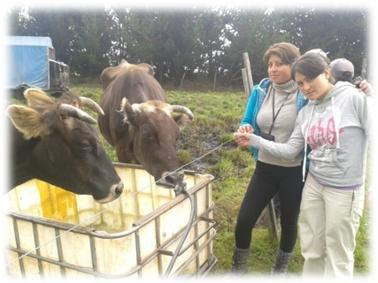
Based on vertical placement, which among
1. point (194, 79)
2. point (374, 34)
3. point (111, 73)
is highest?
point (374, 34)

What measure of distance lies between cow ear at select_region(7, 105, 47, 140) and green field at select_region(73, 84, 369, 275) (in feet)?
3.73

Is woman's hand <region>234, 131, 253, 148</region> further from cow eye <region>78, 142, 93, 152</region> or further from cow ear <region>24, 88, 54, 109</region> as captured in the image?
cow ear <region>24, 88, 54, 109</region>

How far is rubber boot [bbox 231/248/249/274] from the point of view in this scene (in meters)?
3.13

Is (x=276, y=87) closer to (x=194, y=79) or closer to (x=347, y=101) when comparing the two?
(x=347, y=101)

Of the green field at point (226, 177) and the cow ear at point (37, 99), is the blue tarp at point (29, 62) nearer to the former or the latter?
the green field at point (226, 177)

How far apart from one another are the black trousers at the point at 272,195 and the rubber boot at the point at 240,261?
5 centimetres

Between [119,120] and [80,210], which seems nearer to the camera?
[80,210]

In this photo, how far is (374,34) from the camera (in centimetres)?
368

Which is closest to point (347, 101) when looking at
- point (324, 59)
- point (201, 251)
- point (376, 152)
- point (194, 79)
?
point (324, 59)

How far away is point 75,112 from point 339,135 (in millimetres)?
1763

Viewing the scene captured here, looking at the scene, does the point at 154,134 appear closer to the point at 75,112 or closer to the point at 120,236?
the point at 75,112

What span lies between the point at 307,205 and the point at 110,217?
1.94 metres

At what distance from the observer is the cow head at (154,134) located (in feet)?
11.5

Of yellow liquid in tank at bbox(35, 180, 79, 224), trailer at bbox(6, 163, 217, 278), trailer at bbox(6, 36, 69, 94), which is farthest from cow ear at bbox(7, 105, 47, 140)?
trailer at bbox(6, 36, 69, 94)
